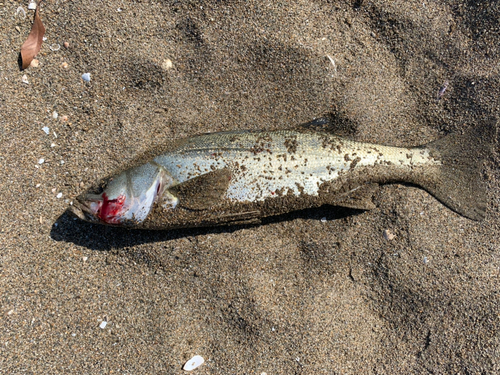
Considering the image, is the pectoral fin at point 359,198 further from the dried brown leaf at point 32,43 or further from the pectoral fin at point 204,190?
the dried brown leaf at point 32,43

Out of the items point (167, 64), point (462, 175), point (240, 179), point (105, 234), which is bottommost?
point (105, 234)

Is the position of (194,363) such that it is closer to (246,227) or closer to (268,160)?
(246,227)

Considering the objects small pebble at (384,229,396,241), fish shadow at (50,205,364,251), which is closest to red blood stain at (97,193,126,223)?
fish shadow at (50,205,364,251)

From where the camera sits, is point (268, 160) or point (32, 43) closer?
point (268, 160)

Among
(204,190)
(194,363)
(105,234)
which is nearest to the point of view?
(204,190)

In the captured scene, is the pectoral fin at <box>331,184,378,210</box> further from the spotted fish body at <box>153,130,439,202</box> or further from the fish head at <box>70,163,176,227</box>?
the fish head at <box>70,163,176,227</box>

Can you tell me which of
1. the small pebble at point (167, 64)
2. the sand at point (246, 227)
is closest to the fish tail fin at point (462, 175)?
the sand at point (246, 227)

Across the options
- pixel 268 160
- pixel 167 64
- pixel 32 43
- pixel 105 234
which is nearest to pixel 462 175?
pixel 268 160

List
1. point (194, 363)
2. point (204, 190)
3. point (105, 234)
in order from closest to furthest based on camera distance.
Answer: point (204, 190), point (194, 363), point (105, 234)
